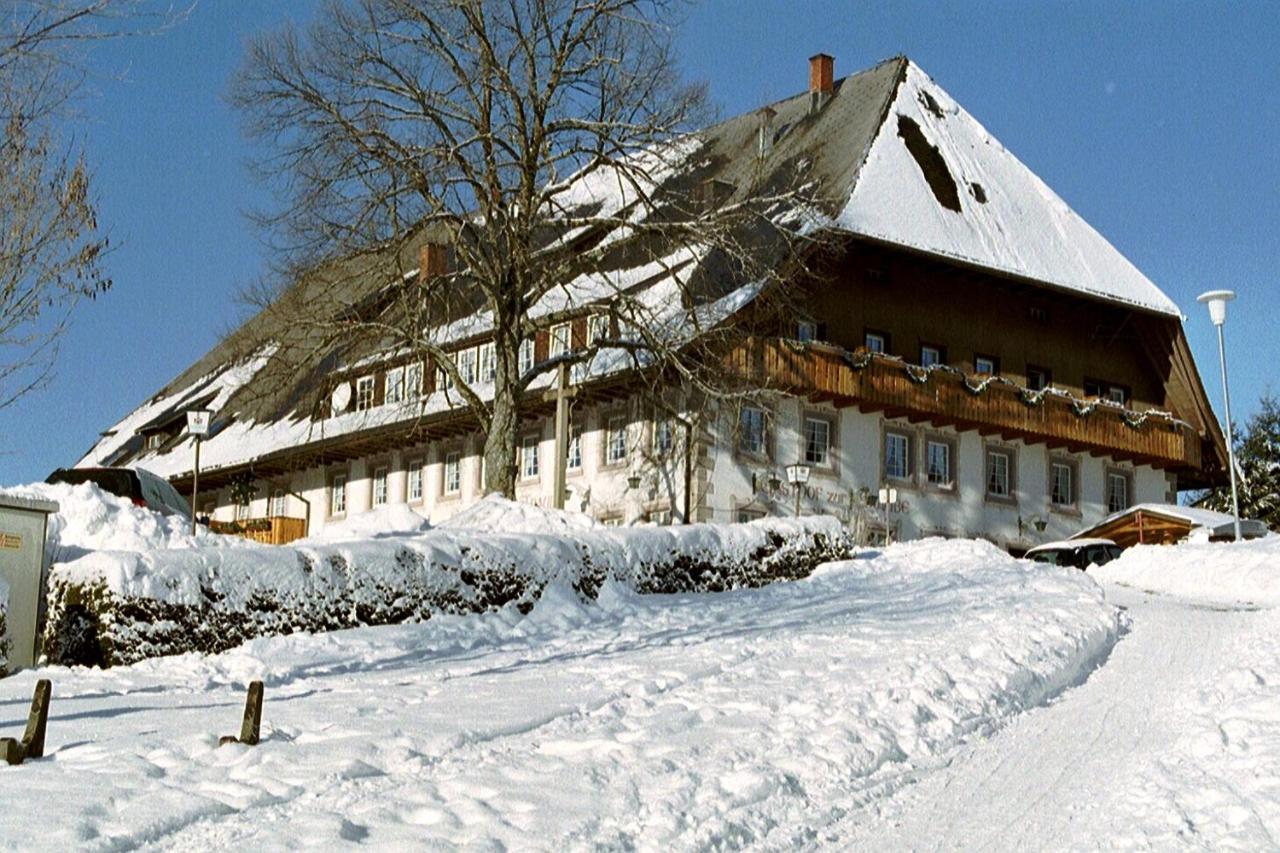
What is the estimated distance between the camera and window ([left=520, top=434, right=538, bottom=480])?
131ft

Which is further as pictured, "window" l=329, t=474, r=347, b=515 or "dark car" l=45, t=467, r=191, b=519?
"window" l=329, t=474, r=347, b=515

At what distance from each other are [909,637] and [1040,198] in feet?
100

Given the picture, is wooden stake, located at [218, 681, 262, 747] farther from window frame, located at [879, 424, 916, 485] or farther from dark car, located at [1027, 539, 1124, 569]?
window frame, located at [879, 424, 916, 485]

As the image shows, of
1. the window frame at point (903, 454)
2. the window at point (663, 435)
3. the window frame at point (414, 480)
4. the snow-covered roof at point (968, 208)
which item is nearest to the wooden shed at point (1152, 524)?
the window frame at point (903, 454)

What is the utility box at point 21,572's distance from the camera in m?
14.6

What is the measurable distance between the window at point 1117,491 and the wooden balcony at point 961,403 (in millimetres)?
533

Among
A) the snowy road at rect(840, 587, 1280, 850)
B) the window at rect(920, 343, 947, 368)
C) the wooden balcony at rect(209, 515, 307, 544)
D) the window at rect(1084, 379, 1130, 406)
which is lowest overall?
the snowy road at rect(840, 587, 1280, 850)

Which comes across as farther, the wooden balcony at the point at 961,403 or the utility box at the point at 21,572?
the wooden balcony at the point at 961,403

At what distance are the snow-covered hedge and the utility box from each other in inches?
6.5

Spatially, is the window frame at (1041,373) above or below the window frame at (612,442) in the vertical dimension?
above

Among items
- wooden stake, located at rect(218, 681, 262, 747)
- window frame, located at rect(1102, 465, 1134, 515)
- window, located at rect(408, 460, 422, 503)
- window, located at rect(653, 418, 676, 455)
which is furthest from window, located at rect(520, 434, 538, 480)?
wooden stake, located at rect(218, 681, 262, 747)

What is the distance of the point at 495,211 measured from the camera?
27.0 m

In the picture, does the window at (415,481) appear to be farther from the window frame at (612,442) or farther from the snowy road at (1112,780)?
the snowy road at (1112,780)

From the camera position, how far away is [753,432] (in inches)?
1443
